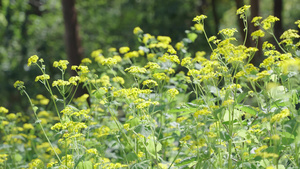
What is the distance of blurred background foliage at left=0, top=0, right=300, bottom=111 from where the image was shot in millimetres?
9586

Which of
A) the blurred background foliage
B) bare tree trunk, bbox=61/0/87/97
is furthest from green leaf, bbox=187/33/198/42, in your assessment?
the blurred background foliage

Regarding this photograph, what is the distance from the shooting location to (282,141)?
6.17 feet

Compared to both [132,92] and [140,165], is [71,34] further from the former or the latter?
[140,165]

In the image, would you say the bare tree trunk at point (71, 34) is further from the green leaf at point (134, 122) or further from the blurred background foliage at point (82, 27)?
the green leaf at point (134, 122)

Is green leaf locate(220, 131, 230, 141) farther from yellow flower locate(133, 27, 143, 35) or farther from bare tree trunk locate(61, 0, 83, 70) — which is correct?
bare tree trunk locate(61, 0, 83, 70)

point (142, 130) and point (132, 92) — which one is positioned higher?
point (132, 92)

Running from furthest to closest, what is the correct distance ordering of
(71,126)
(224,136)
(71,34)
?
1. (71,34)
2. (71,126)
3. (224,136)

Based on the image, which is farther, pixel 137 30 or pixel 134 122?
pixel 137 30

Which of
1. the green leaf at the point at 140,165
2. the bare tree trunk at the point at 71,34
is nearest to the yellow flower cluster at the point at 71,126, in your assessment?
the green leaf at the point at 140,165

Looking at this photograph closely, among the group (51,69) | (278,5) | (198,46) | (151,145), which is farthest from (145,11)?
(151,145)

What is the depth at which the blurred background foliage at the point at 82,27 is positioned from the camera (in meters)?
9.59

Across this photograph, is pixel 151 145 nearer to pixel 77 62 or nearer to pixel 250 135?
pixel 250 135

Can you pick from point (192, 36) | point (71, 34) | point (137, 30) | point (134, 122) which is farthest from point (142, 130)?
point (71, 34)

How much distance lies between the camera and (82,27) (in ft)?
37.1
